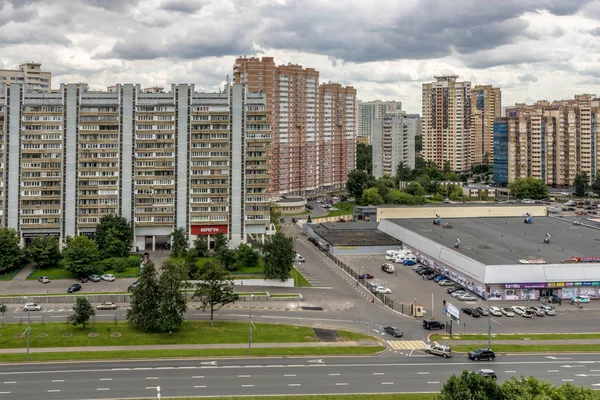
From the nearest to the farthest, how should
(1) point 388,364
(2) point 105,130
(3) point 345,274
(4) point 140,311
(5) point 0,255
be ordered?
1. (1) point 388,364
2. (4) point 140,311
3. (5) point 0,255
4. (3) point 345,274
5. (2) point 105,130

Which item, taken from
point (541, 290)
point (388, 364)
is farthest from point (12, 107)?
point (541, 290)

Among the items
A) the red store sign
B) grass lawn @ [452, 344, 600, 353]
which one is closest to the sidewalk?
grass lawn @ [452, 344, 600, 353]

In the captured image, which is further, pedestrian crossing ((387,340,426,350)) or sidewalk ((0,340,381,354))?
pedestrian crossing ((387,340,426,350))

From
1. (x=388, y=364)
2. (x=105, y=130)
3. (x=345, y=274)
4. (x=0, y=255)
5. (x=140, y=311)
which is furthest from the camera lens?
(x=105, y=130)

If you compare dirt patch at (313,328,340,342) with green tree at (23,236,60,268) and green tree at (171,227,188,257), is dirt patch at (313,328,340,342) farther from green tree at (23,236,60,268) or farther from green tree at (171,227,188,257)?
green tree at (23,236,60,268)

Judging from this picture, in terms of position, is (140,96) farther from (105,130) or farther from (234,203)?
(234,203)

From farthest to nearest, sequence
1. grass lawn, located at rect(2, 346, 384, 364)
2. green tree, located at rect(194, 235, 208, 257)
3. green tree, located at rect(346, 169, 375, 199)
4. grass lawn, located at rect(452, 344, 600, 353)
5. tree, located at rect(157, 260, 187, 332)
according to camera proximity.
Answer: green tree, located at rect(346, 169, 375, 199)
green tree, located at rect(194, 235, 208, 257)
tree, located at rect(157, 260, 187, 332)
grass lawn, located at rect(452, 344, 600, 353)
grass lawn, located at rect(2, 346, 384, 364)

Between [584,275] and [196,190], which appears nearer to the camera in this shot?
[584,275]
